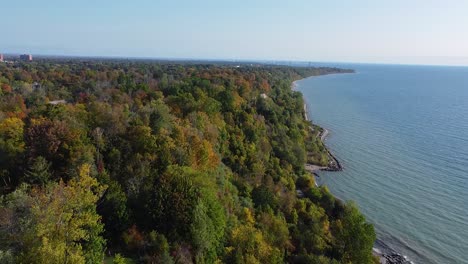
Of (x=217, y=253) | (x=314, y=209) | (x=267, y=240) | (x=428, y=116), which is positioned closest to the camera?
(x=217, y=253)

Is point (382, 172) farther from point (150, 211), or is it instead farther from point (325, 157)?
Result: point (150, 211)

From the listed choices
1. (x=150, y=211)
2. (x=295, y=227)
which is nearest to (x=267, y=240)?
(x=295, y=227)

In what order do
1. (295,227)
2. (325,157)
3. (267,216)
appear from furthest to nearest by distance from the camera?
(325,157) < (295,227) < (267,216)

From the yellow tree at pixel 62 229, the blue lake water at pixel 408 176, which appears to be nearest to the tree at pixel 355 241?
the blue lake water at pixel 408 176

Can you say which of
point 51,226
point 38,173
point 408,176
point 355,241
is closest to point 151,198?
point 38,173

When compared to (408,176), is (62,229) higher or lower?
higher

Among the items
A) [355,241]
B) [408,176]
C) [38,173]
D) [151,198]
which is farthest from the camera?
[408,176]

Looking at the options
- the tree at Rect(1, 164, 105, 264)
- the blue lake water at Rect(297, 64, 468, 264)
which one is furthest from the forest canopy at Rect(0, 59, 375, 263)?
the blue lake water at Rect(297, 64, 468, 264)

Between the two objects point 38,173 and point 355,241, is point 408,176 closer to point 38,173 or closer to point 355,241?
point 355,241

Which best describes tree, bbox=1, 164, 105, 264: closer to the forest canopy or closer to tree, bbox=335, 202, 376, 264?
the forest canopy

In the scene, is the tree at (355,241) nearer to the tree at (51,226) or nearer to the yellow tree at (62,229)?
the yellow tree at (62,229)

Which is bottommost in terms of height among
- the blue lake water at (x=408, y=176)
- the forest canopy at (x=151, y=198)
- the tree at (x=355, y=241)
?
the blue lake water at (x=408, y=176)
